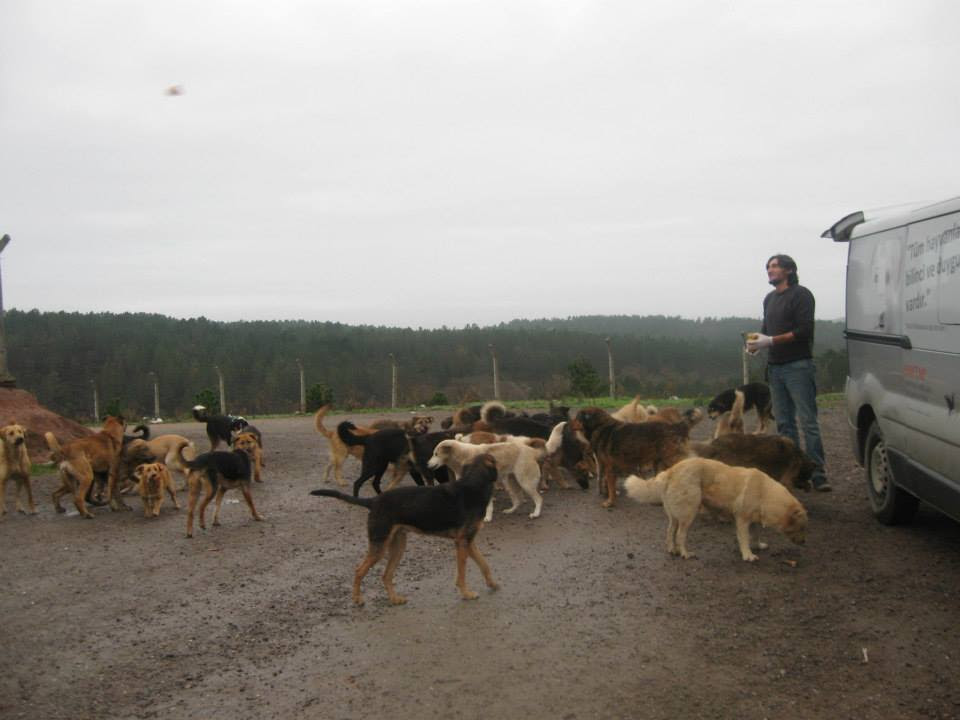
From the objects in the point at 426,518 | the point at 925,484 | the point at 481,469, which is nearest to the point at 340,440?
the point at 481,469

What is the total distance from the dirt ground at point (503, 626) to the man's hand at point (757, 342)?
176 centimetres

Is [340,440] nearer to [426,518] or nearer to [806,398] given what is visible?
[426,518]

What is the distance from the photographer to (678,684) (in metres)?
4.36

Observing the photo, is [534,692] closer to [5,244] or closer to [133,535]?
[133,535]

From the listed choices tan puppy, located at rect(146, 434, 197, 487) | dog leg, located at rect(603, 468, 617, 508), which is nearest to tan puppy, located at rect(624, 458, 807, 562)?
dog leg, located at rect(603, 468, 617, 508)

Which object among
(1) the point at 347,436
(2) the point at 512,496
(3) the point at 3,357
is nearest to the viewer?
(2) the point at 512,496

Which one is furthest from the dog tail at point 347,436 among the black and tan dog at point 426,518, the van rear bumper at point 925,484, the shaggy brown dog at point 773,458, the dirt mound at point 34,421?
the dirt mound at point 34,421

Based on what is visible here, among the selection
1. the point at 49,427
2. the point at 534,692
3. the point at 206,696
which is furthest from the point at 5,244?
the point at 534,692

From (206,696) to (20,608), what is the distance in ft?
8.30

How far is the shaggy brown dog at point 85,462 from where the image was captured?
9500 mm

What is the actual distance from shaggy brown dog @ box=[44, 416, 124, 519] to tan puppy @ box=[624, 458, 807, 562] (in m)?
6.50

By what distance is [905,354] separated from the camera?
661cm

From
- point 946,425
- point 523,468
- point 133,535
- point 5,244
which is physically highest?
point 5,244

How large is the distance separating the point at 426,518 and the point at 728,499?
2517 mm
